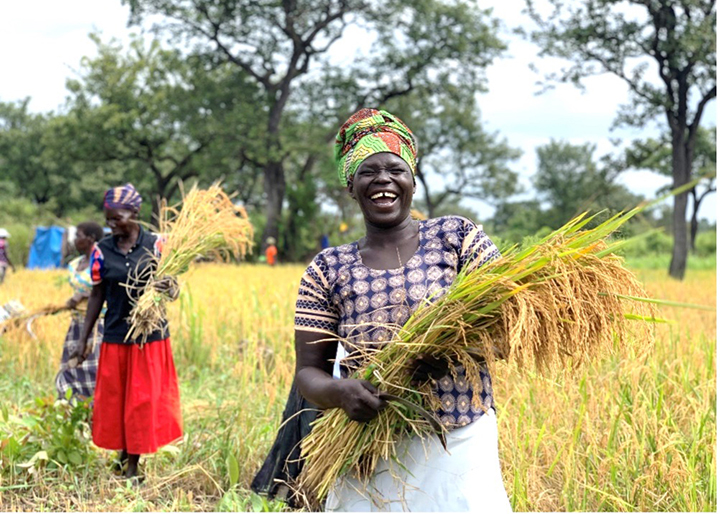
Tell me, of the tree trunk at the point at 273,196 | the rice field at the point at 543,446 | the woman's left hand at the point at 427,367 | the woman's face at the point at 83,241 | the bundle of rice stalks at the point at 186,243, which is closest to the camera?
the woman's left hand at the point at 427,367

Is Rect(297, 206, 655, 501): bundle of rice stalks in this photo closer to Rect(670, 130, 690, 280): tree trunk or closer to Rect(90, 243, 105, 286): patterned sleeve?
Rect(90, 243, 105, 286): patterned sleeve

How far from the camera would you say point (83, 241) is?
5.06 m

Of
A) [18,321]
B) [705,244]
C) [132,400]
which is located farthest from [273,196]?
[132,400]

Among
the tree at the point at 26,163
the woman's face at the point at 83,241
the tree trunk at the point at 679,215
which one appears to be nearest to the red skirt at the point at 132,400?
the woman's face at the point at 83,241

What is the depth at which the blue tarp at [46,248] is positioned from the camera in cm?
2130

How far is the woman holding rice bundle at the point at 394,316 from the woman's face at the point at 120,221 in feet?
7.88

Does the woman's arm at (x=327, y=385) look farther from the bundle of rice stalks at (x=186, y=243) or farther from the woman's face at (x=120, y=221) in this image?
the woman's face at (x=120, y=221)

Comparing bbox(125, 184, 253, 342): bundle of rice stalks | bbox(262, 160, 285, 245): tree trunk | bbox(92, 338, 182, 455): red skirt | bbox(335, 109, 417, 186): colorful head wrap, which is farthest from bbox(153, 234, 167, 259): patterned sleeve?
bbox(262, 160, 285, 245): tree trunk

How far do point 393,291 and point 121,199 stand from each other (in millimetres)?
2640

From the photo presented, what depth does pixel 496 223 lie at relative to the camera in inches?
1725

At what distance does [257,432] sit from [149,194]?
29554 millimetres

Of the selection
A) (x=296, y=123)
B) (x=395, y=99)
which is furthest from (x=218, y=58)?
(x=395, y=99)

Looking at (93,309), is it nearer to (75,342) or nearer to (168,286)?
(168,286)

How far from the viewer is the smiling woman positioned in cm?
177
